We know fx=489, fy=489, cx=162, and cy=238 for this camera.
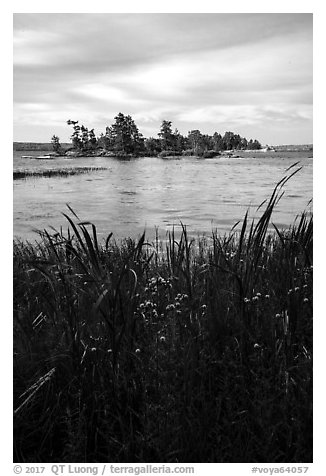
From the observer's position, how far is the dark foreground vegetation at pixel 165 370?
89.4 inches

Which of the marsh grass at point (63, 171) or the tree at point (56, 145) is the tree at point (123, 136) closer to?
the marsh grass at point (63, 171)

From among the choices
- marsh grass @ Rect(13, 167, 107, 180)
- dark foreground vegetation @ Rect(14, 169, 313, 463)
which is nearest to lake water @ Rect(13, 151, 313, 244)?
marsh grass @ Rect(13, 167, 107, 180)

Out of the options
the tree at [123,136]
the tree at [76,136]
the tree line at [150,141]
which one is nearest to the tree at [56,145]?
the tree line at [150,141]

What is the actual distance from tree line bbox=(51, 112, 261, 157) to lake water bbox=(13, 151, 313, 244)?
102 millimetres

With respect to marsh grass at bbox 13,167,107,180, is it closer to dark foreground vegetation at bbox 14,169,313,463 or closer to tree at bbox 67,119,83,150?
tree at bbox 67,119,83,150

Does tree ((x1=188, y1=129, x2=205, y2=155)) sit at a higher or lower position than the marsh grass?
higher

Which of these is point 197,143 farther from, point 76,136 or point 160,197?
point 76,136

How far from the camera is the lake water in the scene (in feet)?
11.2

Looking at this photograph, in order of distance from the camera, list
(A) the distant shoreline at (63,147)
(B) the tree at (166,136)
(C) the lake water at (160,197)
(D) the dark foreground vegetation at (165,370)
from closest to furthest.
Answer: (D) the dark foreground vegetation at (165,370) < (A) the distant shoreline at (63,147) < (C) the lake water at (160,197) < (B) the tree at (166,136)

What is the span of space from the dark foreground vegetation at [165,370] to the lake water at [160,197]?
483 mm

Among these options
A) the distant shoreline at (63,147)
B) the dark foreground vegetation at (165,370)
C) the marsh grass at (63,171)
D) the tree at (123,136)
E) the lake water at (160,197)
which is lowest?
the dark foreground vegetation at (165,370)

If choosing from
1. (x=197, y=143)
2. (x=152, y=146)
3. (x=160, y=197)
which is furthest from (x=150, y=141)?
(x=160, y=197)
